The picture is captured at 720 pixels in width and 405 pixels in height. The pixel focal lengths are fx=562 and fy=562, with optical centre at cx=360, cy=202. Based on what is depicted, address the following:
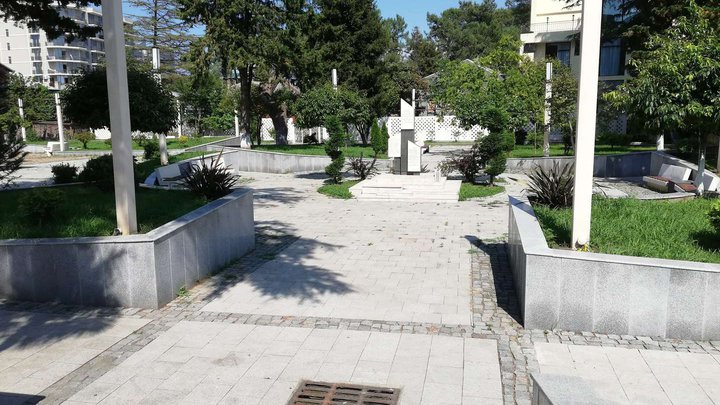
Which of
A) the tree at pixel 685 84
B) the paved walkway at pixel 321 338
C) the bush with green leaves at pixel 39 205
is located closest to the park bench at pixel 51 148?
the bush with green leaves at pixel 39 205

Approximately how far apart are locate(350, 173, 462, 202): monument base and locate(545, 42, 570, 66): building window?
23.8 metres

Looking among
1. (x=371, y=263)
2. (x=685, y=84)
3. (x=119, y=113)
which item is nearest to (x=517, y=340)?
(x=371, y=263)

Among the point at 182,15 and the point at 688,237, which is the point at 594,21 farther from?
the point at 182,15

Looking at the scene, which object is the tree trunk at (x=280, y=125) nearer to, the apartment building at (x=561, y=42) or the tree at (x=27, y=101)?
the tree at (x=27, y=101)

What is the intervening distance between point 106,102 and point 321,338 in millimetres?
7364

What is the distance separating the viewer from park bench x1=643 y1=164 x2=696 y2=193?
13.1 metres

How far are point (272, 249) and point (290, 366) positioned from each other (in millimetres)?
4541

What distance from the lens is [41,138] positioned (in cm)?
4119

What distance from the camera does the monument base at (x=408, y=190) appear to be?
14.4 metres

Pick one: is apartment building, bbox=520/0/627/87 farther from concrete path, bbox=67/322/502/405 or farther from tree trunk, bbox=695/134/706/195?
concrete path, bbox=67/322/502/405

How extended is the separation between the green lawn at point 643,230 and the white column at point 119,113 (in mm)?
4916

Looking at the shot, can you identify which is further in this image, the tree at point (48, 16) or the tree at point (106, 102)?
the tree at point (48, 16)

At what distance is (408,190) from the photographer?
14766mm

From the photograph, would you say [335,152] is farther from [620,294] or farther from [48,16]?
[620,294]
